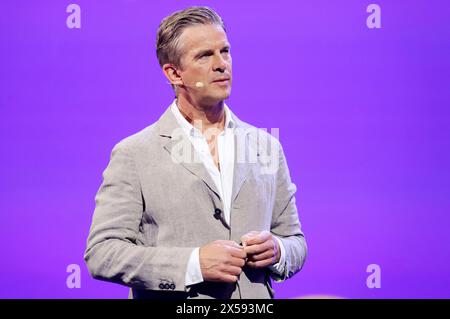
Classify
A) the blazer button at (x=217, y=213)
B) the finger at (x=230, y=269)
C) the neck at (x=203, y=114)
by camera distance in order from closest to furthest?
the finger at (x=230, y=269) → the blazer button at (x=217, y=213) → the neck at (x=203, y=114)

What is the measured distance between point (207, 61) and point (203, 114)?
0.51 feet

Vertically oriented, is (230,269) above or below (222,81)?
below

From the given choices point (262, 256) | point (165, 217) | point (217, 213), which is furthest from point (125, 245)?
point (262, 256)

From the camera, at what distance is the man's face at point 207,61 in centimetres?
175

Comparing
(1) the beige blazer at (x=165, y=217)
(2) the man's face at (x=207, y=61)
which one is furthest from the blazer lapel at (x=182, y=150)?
(2) the man's face at (x=207, y=61)

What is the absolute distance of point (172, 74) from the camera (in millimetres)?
1836

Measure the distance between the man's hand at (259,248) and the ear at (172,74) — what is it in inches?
19.8

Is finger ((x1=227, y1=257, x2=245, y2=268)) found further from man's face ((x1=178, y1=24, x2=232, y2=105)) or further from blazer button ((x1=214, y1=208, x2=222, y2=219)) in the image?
man's face ((x1=178, y1=24, x2=232, y2=105))

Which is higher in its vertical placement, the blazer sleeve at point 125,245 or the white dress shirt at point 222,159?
the white dress shirt at point 222,159

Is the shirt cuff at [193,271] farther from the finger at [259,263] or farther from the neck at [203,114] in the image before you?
the neck at [203,114]

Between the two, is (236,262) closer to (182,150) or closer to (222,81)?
(182,150)

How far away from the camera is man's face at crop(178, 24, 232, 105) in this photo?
1.75 metres

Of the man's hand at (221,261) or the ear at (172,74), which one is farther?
the ear at (172,74)
